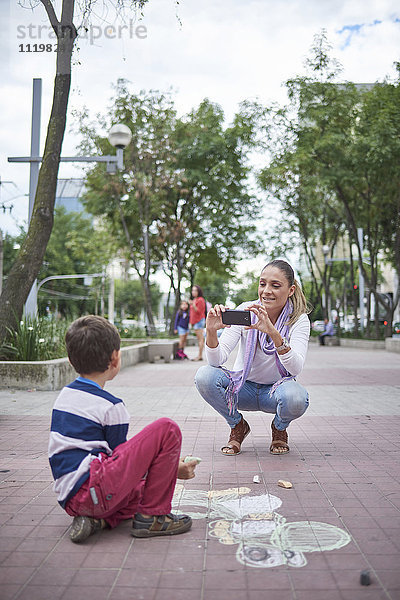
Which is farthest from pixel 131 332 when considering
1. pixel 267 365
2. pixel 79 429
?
pixel 79 429

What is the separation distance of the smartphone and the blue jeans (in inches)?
22.1

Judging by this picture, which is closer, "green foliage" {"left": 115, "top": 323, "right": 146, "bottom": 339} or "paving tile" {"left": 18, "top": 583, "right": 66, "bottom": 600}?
"paving tile" {"left": 18, "top": 583, "right": 66, "bottom": 600}

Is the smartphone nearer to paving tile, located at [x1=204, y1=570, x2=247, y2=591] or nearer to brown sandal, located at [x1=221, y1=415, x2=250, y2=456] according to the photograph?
brown sandal, located at [x1=221, y1=415, x2=250, y2=456]

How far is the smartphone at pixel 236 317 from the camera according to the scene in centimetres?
418

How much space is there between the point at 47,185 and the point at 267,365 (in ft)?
19.5

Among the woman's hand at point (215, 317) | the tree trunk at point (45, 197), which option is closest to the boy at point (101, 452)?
the woman's hand at point (215, 317)

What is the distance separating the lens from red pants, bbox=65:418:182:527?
2801mm

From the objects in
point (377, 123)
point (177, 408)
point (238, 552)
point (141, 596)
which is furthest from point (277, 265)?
point (377, 123)

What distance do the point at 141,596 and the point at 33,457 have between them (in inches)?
102

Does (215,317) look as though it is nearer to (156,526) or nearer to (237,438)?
(237,438)

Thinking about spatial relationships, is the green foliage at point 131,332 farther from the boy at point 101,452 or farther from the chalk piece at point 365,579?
the chalk piece at point 365,579

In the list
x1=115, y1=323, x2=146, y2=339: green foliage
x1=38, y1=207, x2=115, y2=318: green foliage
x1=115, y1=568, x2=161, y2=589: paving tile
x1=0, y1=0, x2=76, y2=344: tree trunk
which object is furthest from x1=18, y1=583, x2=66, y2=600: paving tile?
x1=38, y1=207, x2=115, y2=318: green foliage

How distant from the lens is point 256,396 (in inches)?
190

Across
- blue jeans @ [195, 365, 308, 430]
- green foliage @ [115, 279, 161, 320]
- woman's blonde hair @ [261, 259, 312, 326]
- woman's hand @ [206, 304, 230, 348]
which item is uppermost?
green foliage @ [115, 279, 161, 320]
